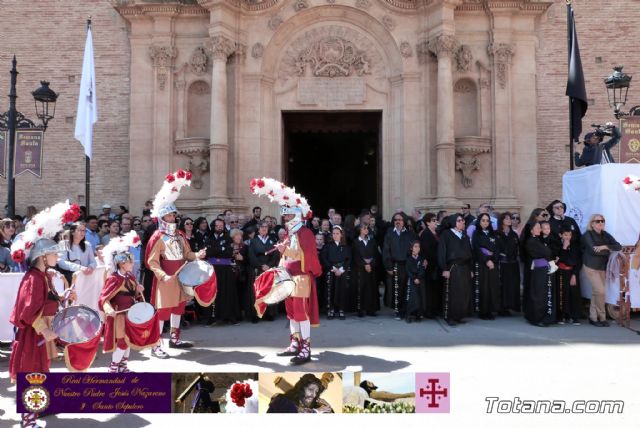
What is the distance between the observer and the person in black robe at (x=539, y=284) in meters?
9.77

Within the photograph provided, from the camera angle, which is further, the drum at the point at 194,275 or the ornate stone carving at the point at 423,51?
the ornate stone carving at the point at 423,51

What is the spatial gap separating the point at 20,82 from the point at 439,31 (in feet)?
43.1

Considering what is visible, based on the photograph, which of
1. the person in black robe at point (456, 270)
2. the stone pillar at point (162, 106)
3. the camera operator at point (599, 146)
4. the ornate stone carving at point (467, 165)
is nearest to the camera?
the person in black robe at point (456, 270)

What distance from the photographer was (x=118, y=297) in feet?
20.8

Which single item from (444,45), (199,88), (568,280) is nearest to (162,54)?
(199,88)

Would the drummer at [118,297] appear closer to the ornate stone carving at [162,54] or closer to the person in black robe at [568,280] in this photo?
the person in black robe at [568,280]

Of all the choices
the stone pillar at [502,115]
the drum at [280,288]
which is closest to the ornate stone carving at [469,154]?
the stone pillar at [502,115]

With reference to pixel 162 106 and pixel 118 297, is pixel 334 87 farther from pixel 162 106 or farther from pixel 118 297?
pixel 118 297

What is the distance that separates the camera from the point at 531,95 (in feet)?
51.2

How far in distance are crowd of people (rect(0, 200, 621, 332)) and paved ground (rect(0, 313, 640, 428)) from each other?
0.44 m

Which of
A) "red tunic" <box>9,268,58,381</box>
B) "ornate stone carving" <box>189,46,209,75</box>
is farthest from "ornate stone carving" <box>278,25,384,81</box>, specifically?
"red tunic" <box>9,268,58,381</box>

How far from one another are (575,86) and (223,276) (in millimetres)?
9587

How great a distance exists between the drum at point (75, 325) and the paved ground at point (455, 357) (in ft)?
2.77

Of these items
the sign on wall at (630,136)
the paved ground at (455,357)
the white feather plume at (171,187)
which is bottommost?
the paved ground at (455,357)
